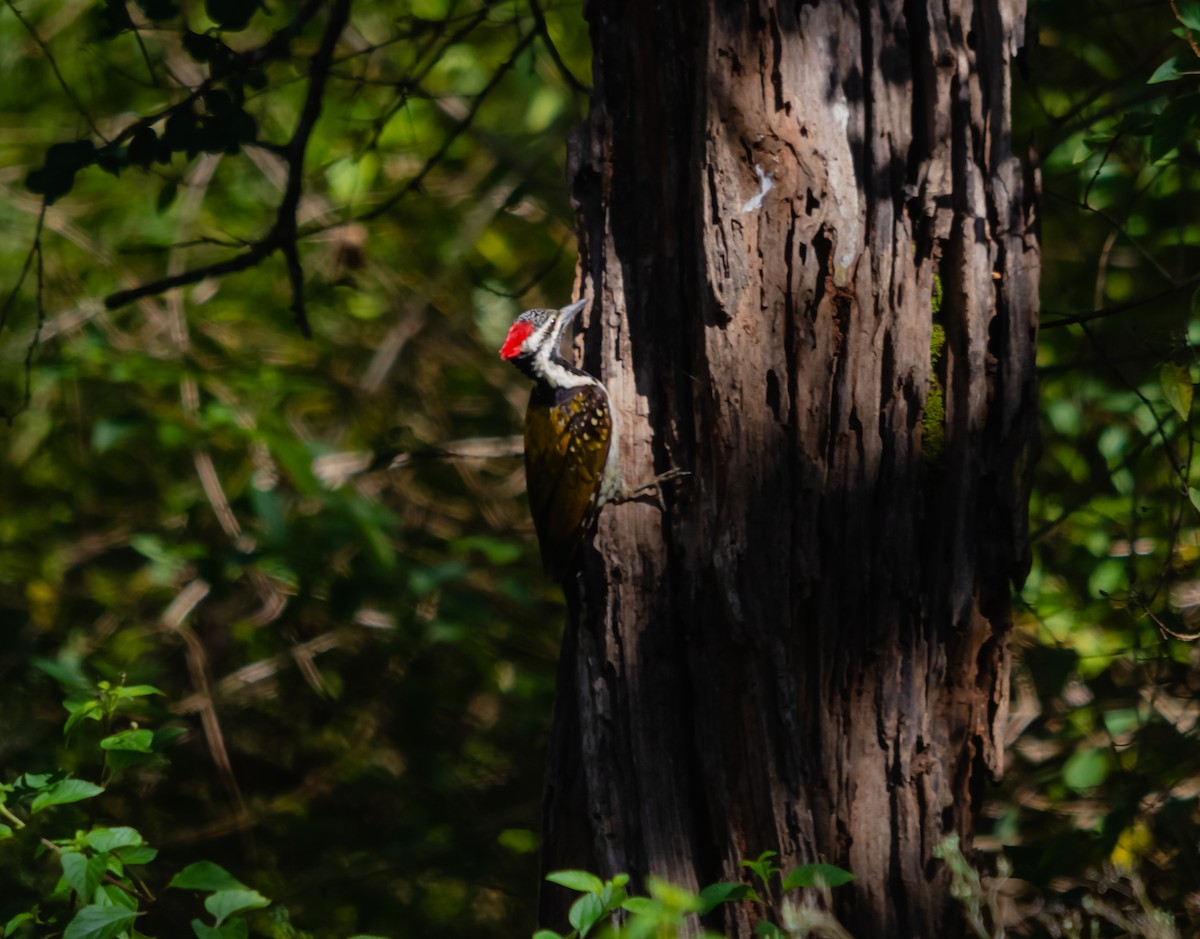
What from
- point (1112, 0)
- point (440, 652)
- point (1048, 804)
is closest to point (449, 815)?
point (440, 652)

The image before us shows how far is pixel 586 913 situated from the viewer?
6.48ft

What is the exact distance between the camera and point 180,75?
6859 millimetres

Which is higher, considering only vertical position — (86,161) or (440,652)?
(86,161)

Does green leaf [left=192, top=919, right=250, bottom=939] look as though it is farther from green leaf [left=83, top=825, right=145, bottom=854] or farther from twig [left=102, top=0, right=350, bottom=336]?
twig [left=102, top=0, right=350, bottom=336]

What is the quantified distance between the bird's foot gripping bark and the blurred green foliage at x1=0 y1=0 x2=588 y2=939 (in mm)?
1970

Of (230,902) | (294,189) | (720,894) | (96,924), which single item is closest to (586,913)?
(720,894)

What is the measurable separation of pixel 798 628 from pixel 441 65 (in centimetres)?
516

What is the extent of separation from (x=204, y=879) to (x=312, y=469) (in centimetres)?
304

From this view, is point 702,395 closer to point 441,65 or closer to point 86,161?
point 86,161

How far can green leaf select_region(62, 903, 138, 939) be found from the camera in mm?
2172

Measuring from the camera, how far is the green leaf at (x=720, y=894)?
80.4 inches

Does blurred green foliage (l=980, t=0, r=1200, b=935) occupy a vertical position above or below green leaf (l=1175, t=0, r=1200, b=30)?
below

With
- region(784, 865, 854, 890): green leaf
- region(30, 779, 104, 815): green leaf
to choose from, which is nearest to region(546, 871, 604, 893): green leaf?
region(784, 865, 854, 890): green leaf

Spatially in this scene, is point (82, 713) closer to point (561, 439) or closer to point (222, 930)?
point (222, 930)
